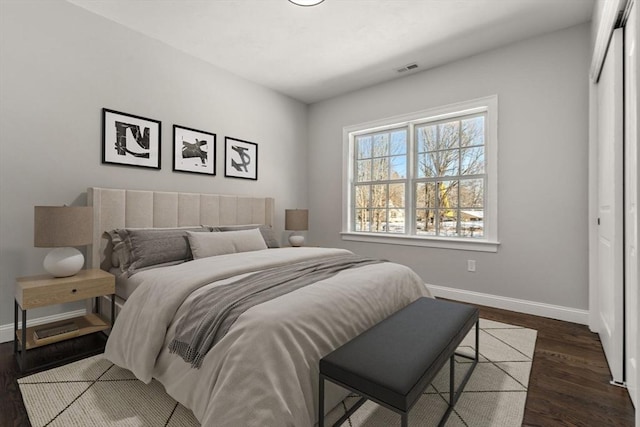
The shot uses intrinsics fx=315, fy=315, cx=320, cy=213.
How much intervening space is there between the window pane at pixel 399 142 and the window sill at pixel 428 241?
3.74ft

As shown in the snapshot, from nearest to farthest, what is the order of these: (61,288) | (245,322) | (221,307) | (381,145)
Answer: (245,322), (221,307), (61,288), (381,145)

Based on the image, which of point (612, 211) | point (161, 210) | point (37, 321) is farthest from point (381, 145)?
point (37, 321)

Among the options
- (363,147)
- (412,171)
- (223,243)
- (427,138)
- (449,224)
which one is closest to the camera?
(223,243)

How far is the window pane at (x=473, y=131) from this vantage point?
3.56 m

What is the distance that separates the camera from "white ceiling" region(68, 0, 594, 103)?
2691 mm

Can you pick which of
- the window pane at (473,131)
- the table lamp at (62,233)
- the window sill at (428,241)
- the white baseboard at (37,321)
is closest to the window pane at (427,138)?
the window pane at (473,131)

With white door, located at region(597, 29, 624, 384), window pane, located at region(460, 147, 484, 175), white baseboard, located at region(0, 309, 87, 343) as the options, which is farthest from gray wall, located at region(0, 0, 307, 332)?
white door, located at region(597, 29, 624, 384)

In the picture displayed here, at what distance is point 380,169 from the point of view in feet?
14.5

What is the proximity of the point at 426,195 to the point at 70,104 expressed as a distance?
3.77 metres

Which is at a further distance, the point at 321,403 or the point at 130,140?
the point at 130,140

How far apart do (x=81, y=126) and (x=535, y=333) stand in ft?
14.1

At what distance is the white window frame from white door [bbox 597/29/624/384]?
958mm

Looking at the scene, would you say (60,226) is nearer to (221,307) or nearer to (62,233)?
(62,233)

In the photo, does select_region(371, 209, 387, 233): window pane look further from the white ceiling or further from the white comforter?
the white comforter
